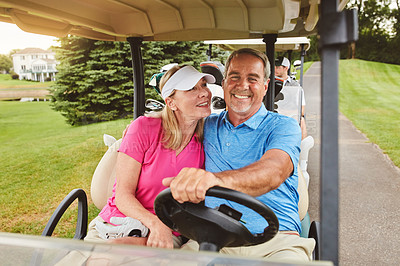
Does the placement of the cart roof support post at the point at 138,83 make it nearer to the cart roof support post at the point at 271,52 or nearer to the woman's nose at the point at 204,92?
the woman's nose at the point at 204,92

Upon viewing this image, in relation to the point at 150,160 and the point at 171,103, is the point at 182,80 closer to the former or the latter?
the point at 171,103

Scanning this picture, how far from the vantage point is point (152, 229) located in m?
1.92

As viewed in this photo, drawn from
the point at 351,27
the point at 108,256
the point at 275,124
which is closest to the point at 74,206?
the point at 275,124

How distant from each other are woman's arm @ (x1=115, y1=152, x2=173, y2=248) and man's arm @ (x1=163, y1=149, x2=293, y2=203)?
0.63 m

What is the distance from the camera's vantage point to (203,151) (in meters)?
2.21

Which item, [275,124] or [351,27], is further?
[275,124]

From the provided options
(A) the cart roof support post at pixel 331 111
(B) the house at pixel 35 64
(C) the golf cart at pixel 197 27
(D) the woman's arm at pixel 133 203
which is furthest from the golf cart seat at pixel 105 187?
(B) the house at pixel 35 64

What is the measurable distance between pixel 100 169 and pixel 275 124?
119 cm

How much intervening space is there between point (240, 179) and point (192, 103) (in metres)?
0.79

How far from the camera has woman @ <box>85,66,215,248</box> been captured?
2.01 meters

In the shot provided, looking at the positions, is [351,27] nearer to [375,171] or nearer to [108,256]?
[108,256]

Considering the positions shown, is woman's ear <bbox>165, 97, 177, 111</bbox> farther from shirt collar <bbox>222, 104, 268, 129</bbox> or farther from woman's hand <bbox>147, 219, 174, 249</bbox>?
woman's hand <bbox>147, 219, 174, 249</bbox>

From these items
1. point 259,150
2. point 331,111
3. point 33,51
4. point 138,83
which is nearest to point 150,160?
point 259,150

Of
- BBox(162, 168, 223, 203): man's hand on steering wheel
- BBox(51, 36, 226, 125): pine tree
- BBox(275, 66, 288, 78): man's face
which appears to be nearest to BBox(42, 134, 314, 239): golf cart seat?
BBox(162, 168, 223, 203): man's hand on steering wheel
